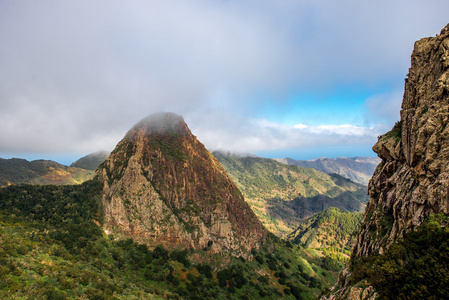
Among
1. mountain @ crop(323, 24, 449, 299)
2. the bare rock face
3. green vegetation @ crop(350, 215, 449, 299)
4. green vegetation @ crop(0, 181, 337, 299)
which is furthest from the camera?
the bare rock face

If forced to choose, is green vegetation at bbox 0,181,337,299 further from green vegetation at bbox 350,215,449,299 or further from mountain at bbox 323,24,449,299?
mountain at bbox 323,24,449,299

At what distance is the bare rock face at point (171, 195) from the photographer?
95188 millimetres

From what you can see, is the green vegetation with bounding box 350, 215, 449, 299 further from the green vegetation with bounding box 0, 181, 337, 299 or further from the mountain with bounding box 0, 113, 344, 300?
the mountain with bounding box 0, 113, 344, 300

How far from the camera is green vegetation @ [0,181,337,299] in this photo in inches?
1828

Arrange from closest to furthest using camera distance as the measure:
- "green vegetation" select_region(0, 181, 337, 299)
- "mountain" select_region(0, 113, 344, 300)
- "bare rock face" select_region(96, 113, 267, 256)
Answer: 1. "green vegetation" select_region(0, 181, 337, 299)
2. "mountain" select_region(0, 113, 344, 300)
3. "bare rock face" select_region(96, 113, 267, 256)

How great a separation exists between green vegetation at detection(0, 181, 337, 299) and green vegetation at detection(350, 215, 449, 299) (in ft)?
189

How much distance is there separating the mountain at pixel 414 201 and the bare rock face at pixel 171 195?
79136 mm

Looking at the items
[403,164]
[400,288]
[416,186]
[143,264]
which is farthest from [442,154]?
[143,264]

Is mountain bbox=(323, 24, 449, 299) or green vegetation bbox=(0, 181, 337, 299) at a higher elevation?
mountain bbox=(323, 24, 449, 299)

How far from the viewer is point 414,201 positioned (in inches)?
1033

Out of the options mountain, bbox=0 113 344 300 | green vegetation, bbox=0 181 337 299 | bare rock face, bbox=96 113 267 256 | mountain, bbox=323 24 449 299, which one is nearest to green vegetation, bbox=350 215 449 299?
mountain, bbox=323 24 449 299

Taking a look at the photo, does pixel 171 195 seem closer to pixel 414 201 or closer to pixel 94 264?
pixel 94 264

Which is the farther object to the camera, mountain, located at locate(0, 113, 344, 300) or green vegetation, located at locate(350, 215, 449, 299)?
mountain, located at locate(0, 113, 344, 300)

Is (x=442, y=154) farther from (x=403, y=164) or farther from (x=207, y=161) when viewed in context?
(x=207, y=161)
